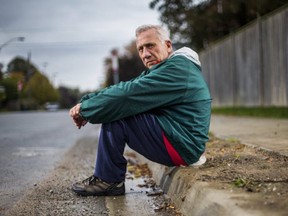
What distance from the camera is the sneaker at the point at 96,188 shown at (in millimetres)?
3770

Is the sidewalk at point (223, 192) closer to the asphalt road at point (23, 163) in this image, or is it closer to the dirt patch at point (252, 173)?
the dirt patch at point (252, 173)

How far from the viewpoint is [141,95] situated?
3.45 metres

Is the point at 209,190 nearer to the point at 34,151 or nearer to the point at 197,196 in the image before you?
the point at 197,196

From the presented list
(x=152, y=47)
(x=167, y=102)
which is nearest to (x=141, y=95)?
(x=167, y=102)

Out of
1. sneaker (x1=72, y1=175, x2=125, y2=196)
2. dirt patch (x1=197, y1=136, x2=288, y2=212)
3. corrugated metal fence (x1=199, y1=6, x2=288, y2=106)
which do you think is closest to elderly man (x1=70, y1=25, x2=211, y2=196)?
sneaker (x1=72, y1=175, x2=125, y2=196)

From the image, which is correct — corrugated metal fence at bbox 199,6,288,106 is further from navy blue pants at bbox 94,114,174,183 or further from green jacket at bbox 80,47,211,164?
navy blue pants at bbox 94,114,174,183

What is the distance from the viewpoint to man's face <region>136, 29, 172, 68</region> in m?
3.72

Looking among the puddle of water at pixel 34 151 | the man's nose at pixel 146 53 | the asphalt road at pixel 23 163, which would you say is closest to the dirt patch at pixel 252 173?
the man's nose at pixel 146 53

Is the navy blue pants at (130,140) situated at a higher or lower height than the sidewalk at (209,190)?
higher

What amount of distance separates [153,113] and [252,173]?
0.91 metres

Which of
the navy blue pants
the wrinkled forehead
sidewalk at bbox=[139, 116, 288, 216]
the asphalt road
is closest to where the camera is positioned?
sidewalk at bbox=[139, 116, 288, 216]

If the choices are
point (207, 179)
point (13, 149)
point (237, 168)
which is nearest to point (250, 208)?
point (207, 179)

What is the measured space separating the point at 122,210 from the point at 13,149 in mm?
4615

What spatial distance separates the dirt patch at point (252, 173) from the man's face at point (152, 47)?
1.02 meters
